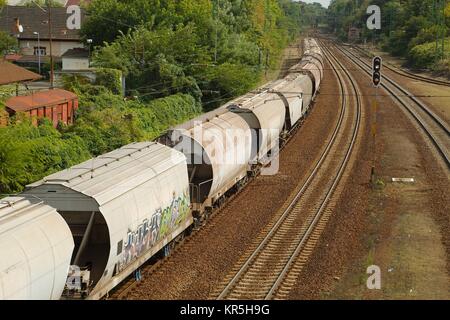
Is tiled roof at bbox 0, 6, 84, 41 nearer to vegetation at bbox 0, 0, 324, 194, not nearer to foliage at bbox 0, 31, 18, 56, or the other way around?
foliage at bbox 0, 31, 18, 56

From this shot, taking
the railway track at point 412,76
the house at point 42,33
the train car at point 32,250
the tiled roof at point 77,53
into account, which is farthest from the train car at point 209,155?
the railway track at point 412,76

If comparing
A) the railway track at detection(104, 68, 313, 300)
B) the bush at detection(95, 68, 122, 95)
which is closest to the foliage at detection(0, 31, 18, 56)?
the bush at detection(95, 68, 122, 95)

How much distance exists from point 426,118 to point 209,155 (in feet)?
116

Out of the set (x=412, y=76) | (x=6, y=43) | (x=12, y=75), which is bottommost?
(x=412, y=76)

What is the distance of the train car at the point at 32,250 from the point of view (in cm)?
1205

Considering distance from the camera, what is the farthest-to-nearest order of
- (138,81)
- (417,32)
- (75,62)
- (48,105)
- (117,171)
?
(417,32) < (75,62) < (138,81) < (48,105) < (117,171)

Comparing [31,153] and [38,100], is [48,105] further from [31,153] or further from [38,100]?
[31,153]

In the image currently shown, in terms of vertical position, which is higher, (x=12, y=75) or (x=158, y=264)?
(x=12, y=75)

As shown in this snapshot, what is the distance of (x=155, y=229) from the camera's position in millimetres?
18594

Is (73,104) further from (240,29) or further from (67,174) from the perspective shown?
(240,29)

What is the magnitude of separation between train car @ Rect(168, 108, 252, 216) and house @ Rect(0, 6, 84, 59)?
49089 mm

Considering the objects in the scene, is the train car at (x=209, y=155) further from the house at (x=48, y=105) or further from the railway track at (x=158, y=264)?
the house at (x=48, y=105)

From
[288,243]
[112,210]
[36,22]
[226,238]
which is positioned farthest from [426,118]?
[36,22]

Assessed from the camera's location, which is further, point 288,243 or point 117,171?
point 288,243
